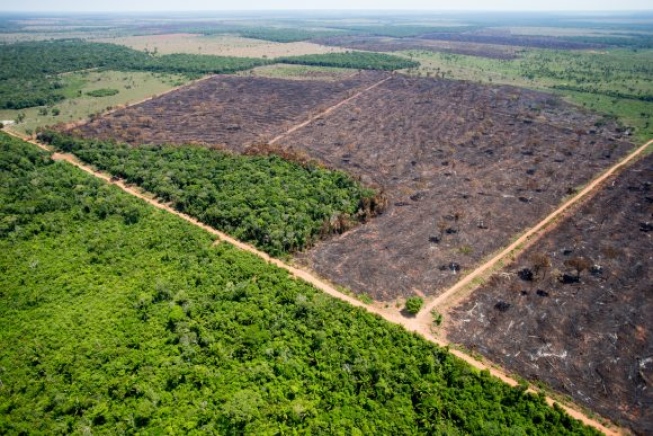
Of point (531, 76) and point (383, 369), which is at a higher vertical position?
point (531, 76)

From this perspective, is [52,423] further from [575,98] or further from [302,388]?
[575,98]

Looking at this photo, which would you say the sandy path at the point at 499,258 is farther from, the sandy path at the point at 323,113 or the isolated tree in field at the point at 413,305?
the sandy path at the point at 323,113

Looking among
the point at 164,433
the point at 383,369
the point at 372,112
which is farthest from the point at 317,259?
the point at 372,112

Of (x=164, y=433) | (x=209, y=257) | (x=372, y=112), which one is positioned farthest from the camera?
(x=372, y=112)

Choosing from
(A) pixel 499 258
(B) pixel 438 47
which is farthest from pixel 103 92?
(B) pixel 438 47

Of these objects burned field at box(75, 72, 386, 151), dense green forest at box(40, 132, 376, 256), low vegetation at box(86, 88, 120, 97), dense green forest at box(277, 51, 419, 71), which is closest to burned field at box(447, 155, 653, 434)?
dense green forest at box(40, 132, 376, 256)

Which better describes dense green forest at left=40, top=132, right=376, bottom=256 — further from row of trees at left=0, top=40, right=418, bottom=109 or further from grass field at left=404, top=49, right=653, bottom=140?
grass field at left=404, top=49, right=653, bottom=140
